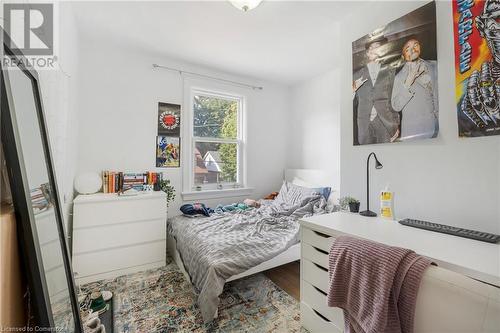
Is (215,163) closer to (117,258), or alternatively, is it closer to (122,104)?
(122,104)

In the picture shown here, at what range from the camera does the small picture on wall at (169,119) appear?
9.62ft

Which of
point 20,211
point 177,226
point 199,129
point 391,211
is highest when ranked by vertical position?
point 199,129

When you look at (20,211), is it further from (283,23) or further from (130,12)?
(283,23)

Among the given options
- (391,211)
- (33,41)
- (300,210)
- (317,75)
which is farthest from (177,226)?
(317,75)

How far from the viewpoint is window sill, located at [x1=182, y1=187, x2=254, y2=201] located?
311cm

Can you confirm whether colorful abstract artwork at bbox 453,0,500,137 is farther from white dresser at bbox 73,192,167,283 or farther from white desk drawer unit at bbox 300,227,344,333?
white dresser at bbox 73,192,167,283

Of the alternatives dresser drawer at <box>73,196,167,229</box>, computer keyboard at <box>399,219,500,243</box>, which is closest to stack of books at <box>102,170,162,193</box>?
dresser drawer at <box>73,196,167,229</box>

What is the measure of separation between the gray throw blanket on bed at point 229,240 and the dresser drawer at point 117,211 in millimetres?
312

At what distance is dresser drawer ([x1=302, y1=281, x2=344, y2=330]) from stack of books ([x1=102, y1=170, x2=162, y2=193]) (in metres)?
2.11

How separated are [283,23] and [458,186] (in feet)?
6.70

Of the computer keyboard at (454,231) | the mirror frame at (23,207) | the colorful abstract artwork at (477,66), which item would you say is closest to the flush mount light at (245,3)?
the colorful abstract artwork at (477,66)

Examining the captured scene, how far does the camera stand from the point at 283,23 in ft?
7.20

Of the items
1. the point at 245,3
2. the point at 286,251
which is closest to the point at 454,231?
the point at 286,251

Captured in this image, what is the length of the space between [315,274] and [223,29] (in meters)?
2.44
